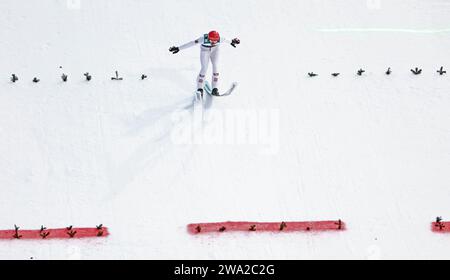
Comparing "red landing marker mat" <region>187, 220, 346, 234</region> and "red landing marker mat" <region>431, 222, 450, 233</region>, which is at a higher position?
"red landing marker mat" <region>187, 220, 346, 234</region>

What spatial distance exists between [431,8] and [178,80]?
14.8 ft

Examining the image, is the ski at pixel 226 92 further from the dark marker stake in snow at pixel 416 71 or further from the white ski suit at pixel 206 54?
the dark marker stake in snow at pixel 416 71

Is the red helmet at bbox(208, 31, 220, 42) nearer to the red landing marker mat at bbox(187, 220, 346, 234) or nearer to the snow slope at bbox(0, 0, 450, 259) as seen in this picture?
the snow slope at bbox(0, 0, 450, 259)

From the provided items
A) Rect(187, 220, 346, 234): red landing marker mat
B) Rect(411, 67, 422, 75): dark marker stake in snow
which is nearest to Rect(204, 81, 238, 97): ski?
Rect(187, 220, 346, 234): red landing marker mat

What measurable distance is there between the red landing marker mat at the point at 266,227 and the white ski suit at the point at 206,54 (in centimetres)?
213

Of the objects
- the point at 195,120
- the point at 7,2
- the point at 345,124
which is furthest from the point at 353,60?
the point at 7,2

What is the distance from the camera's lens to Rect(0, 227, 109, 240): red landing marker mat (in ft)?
20.4

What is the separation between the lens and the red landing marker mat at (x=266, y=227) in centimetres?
636

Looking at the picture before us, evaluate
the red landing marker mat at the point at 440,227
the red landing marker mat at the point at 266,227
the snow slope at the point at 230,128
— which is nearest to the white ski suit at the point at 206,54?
the snow slope at the point at 230,128

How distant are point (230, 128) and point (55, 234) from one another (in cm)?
265

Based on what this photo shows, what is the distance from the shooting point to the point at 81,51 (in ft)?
26.8

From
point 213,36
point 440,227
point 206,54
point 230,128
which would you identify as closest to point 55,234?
point 230,128

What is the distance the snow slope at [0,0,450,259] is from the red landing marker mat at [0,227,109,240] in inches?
3.2
